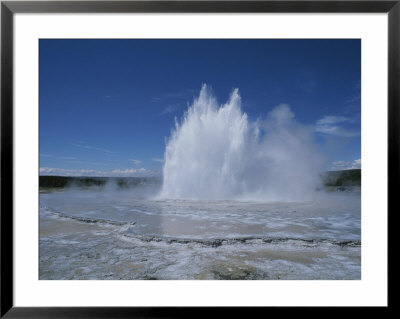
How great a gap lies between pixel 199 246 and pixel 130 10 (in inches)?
89.9

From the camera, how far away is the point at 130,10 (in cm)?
122

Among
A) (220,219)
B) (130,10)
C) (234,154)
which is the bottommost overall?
(220,219)

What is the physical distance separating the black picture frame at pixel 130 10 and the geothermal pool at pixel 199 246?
26 centimetres

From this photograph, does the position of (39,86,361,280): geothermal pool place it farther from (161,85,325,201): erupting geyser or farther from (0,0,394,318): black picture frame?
(0,0,394,318): black picture frame

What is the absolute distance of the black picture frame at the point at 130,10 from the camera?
3.90 ft

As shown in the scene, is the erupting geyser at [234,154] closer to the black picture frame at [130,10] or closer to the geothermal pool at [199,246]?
the geothermal pool at [199,246]

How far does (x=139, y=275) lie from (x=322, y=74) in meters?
4.14

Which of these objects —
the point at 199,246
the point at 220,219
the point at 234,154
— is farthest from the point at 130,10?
the point at 234,154

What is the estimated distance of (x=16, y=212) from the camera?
4.11ft

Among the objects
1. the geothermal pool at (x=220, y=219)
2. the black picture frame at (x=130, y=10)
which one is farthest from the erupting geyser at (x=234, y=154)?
the black picture frame at (x=130, y=10)

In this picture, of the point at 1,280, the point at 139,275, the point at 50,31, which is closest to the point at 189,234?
the point at 139,275

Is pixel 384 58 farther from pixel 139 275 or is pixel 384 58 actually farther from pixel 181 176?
pixel 181 176

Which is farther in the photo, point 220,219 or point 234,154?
point 234,154

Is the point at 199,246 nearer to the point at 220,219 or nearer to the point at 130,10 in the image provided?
the point at 220,219
